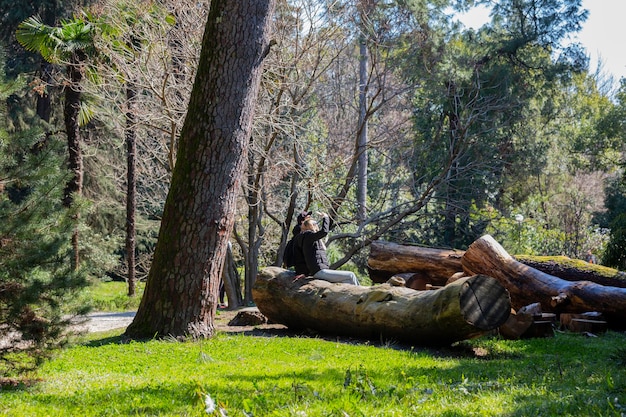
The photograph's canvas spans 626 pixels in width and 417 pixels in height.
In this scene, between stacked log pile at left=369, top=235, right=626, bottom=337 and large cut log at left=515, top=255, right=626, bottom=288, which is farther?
large cut log at left=515, top=255, right=626, bottom=288

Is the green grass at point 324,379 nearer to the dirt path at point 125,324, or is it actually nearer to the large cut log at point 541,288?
the large cut log at point 541,288

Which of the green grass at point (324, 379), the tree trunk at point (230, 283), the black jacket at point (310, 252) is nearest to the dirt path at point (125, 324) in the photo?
the black jacket at point (310, 252)

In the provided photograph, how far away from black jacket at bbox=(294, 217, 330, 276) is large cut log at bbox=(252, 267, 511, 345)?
14.6 inches

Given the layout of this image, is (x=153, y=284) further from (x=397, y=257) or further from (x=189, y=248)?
(x=397, y=257)

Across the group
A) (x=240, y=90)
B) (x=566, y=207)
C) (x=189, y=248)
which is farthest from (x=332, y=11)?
(x=566, y=207)

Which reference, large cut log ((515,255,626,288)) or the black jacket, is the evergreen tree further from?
large cut log ((515,255,626,288))

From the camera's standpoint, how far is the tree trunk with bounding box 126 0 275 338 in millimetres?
9828

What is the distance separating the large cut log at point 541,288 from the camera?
38.5 feet

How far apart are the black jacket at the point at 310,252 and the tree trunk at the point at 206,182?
2.09 metres

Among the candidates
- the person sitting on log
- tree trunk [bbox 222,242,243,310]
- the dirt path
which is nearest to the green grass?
the dirt path

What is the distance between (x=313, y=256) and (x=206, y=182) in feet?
10.1

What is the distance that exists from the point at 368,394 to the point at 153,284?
5.65m

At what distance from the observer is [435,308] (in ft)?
30.6

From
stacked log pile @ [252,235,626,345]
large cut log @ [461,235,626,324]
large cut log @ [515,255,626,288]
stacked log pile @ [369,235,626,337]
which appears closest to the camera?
stacked log pile @ [252,235,626,345]
